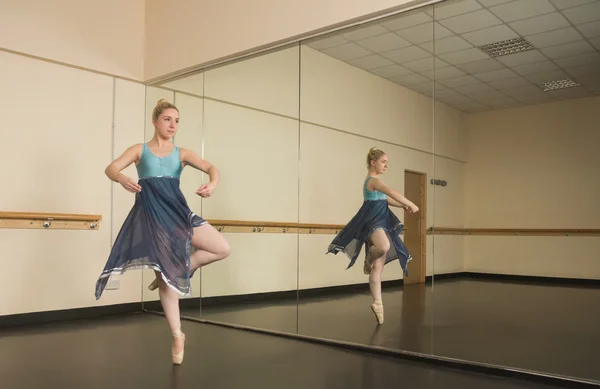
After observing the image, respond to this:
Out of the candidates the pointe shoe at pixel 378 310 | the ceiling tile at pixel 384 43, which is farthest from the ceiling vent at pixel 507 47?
the pointe shoe at pixel 378 310

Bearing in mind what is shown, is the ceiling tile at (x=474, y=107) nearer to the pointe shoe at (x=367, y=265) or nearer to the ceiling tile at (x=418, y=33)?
the ceiling tile at (x=418, y=33)

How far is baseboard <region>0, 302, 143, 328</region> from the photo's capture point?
14.7ft

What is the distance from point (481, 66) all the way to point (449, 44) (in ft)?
0.81

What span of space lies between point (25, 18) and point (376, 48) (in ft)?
10.0

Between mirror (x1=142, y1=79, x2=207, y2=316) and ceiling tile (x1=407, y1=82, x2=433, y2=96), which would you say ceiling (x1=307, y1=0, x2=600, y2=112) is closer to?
ceiling tile (x1=407, y1=82, x2=433, y2=96)

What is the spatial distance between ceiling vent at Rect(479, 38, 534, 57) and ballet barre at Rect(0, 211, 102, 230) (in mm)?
3670

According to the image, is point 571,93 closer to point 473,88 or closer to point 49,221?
point 473,88

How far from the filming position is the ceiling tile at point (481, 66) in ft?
10.4

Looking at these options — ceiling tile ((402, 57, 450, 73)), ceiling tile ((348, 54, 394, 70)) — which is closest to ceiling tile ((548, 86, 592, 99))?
ceiling tile ((402, 57, 450, 73))

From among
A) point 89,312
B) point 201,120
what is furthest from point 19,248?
point 201,120

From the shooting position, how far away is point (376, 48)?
12.4 ft

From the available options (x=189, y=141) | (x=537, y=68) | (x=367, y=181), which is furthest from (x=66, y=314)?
(x=537, y=68)

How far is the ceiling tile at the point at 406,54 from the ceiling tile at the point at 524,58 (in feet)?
1.77

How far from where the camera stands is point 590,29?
286cm
